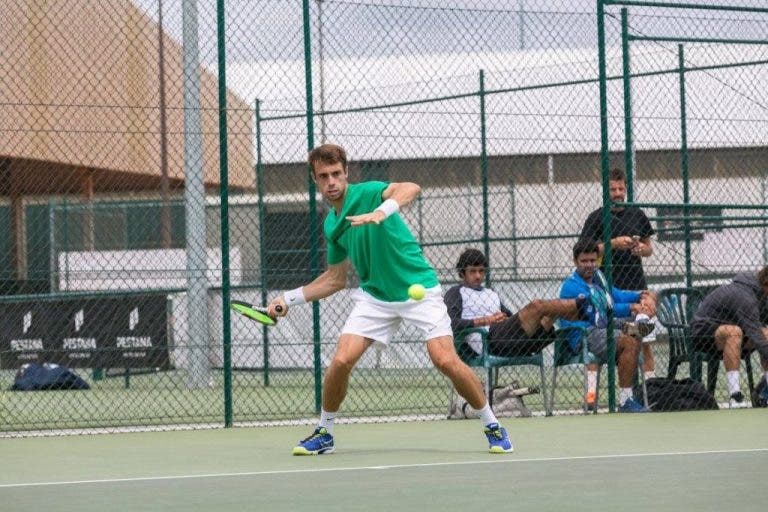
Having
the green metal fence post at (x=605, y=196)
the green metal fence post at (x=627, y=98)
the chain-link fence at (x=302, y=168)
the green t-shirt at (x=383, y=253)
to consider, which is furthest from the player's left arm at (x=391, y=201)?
the green metal fence post at (x=627, y=98)

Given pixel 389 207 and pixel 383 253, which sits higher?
pixel 389 207

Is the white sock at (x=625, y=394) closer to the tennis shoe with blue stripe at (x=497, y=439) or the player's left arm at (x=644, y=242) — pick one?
the player's left arm at (x=644, y=242)

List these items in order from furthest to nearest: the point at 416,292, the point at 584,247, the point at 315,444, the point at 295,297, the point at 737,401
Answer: the point at 737,401, the point at 584,247, the point at 315,444, the point at 295,297, the point at 416,292

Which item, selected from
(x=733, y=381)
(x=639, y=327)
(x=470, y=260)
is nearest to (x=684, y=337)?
(x=733, y=381)

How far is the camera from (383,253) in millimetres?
8398

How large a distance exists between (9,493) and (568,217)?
14945 millimetres

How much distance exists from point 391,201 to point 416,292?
0.72 m

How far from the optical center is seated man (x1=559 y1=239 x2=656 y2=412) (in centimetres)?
1161

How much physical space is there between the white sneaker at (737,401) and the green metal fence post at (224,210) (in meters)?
3.64

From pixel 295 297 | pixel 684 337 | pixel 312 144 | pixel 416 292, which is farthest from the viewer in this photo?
pixel 684 337

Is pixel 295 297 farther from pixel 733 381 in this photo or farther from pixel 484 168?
pixel 484 168

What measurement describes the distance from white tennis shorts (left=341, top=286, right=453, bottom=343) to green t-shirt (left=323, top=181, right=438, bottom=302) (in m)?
0.04

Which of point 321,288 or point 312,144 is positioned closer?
point 321,288

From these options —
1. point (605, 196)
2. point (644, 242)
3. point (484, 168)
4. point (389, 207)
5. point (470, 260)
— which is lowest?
point (470, 260)
